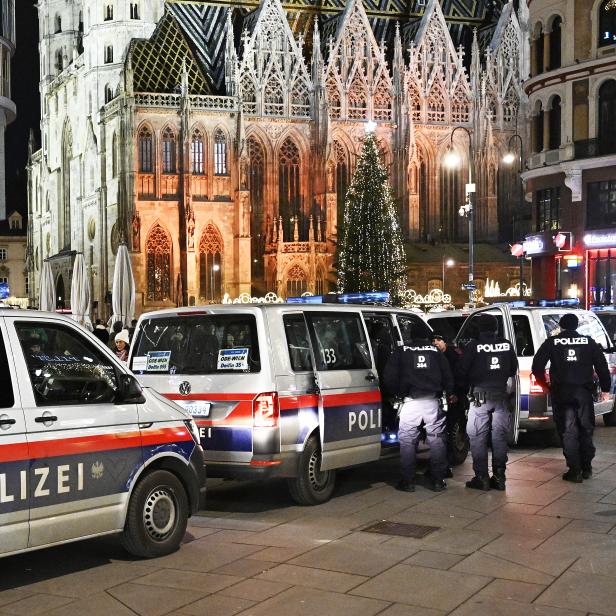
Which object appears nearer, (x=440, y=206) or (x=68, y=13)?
(x=440, y=206)

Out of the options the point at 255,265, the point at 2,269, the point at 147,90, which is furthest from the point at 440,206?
the point at 2,269

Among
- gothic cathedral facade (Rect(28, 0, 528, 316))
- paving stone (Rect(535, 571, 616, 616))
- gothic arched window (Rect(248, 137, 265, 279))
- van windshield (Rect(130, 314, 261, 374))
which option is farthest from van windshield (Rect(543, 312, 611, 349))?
gothic arched window (Rect(248, 137, 265, 279))

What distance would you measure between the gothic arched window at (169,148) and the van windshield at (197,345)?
49129 mm

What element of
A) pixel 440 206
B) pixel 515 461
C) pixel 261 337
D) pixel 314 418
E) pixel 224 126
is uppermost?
pixel 224 126

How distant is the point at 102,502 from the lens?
7785 millimetres

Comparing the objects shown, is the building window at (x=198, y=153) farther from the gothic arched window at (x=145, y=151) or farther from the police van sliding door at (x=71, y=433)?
the police van sliding door at (x=71, y=433)

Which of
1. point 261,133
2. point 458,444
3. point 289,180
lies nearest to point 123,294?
point 458,444

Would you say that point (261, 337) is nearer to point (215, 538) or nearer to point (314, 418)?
point (314, 418)

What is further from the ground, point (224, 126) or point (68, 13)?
point (68, 13)

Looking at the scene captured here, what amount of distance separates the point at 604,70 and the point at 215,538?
28790 millimetres

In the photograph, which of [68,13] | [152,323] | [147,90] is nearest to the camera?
[152,323]

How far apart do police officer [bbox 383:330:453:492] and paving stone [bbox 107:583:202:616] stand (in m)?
4.40

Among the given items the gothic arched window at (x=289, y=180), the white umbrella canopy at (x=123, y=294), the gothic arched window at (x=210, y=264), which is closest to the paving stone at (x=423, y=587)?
the white umbrella canopy at (x=123, y=294)

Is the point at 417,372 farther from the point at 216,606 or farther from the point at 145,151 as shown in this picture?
the point at 145,151
